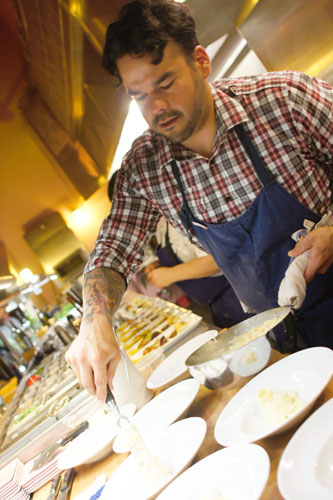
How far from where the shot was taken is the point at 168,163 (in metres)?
1.69

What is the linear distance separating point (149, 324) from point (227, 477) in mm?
1672

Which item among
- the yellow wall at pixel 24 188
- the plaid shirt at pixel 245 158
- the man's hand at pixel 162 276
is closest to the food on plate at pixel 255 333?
the plaid shirt at pixel 245 158

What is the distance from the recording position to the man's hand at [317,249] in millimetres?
1303

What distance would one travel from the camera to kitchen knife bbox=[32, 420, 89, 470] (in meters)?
1.40

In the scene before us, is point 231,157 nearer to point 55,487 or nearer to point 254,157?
point 254,157

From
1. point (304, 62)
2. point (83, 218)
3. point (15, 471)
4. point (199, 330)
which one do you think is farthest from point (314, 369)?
point (83, 218)

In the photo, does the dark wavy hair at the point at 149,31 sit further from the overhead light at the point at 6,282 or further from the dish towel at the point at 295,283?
the overhead light at the point at 6,282

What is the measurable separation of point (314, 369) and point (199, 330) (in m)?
1.00

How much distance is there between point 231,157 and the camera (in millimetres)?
1554

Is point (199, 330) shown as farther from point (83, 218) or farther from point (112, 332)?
point (83, 218)

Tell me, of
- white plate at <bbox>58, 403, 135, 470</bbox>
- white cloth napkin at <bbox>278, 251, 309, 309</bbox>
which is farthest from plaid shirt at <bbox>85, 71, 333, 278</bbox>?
white plate at <bbox>58, 403, 135, 470</bbox>

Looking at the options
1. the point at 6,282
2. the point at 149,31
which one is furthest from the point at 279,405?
the point at 6,282

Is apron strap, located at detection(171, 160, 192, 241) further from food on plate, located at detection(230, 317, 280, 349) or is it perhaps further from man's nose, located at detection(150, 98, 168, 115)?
food on plate, located at detection(230, 317, 280, 349)

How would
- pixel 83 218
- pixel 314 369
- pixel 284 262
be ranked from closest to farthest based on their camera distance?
pixel 314 369
pixel 284 262
pixel 83 218
